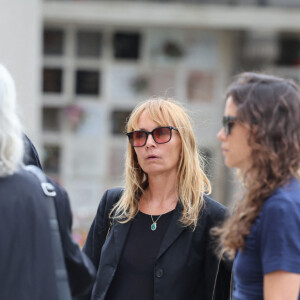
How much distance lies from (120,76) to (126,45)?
1.48 ft

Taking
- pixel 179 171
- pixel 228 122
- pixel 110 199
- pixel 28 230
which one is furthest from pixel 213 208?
pixel 28 230

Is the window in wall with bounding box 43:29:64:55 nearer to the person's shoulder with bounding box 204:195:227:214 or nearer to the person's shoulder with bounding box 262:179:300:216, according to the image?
the person's shoulder with bounding box 204:195:227:214

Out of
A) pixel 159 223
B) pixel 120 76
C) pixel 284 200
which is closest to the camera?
→ pixel 284 200

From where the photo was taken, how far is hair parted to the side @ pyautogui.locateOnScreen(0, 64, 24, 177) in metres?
2.16

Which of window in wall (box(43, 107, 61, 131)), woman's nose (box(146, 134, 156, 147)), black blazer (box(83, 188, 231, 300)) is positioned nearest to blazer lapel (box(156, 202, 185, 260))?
black blazer (box(83, 188, 231, 300))

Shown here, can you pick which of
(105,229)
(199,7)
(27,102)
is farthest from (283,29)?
(105,229)

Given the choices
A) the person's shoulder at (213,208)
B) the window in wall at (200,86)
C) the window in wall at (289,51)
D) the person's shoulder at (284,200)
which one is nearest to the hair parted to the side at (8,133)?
the person's shoulder at (284,200)

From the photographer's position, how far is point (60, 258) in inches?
90.4

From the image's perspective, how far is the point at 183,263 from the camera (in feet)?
9.39

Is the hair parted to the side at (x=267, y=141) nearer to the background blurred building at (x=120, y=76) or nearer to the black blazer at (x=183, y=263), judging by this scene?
the black blazer at (x=183, y=263)

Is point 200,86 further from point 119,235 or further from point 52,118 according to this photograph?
point 119,235

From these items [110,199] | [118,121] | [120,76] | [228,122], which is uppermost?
[228,122]

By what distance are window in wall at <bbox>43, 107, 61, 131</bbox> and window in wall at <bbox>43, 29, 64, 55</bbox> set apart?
2.64ft

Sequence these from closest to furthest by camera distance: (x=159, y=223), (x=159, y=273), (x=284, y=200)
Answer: (x=284, y=200), (x=159, y=273), (x=159, y=223)
